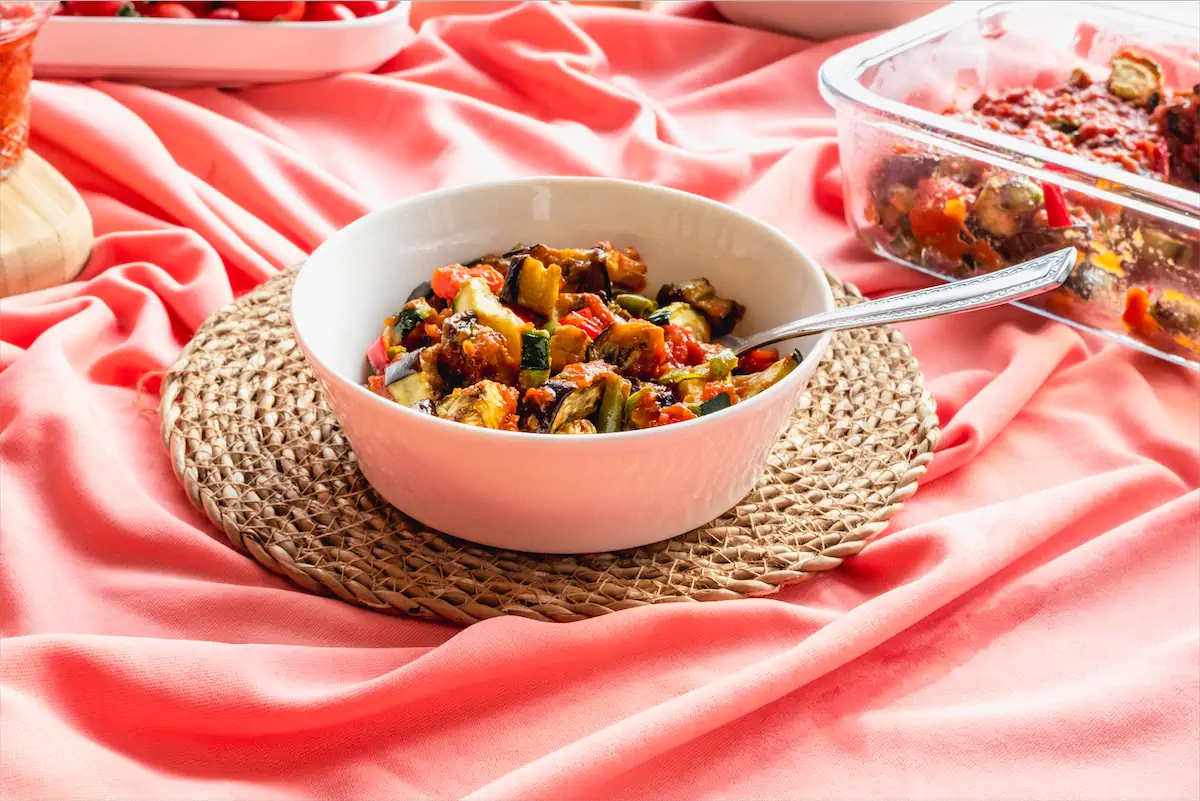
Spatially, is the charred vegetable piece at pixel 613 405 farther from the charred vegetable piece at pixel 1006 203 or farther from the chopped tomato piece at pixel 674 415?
the charred vegetable piece at pixel 1006 203

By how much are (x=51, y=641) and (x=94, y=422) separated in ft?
1.40

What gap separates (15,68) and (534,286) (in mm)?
926

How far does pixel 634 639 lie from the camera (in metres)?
1.19

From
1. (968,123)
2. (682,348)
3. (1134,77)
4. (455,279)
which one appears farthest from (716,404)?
(1134,77)

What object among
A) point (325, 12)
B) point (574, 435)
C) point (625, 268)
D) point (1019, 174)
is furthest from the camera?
point (325, 12)

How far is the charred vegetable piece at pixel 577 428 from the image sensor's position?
1276 mm

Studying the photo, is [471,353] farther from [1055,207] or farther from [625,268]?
[1055,207]

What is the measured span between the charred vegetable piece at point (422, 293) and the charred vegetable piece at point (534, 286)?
0.13 metres

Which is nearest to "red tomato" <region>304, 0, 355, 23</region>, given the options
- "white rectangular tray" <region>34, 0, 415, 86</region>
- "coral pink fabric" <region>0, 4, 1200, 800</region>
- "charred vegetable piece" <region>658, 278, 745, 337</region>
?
"white rectangular tray" <region>34, 0, 415, 86</region>

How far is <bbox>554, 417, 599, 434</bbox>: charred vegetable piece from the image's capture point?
1276mm

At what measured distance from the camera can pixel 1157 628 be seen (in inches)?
50.5

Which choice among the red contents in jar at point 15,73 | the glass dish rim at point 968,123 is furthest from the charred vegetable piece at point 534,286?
the red contents in jar at point 15,73

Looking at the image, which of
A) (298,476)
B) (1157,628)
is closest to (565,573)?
(298,476)

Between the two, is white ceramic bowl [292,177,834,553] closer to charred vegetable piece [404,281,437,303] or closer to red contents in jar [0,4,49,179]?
charred vegetable piece [404,281,437,303]
